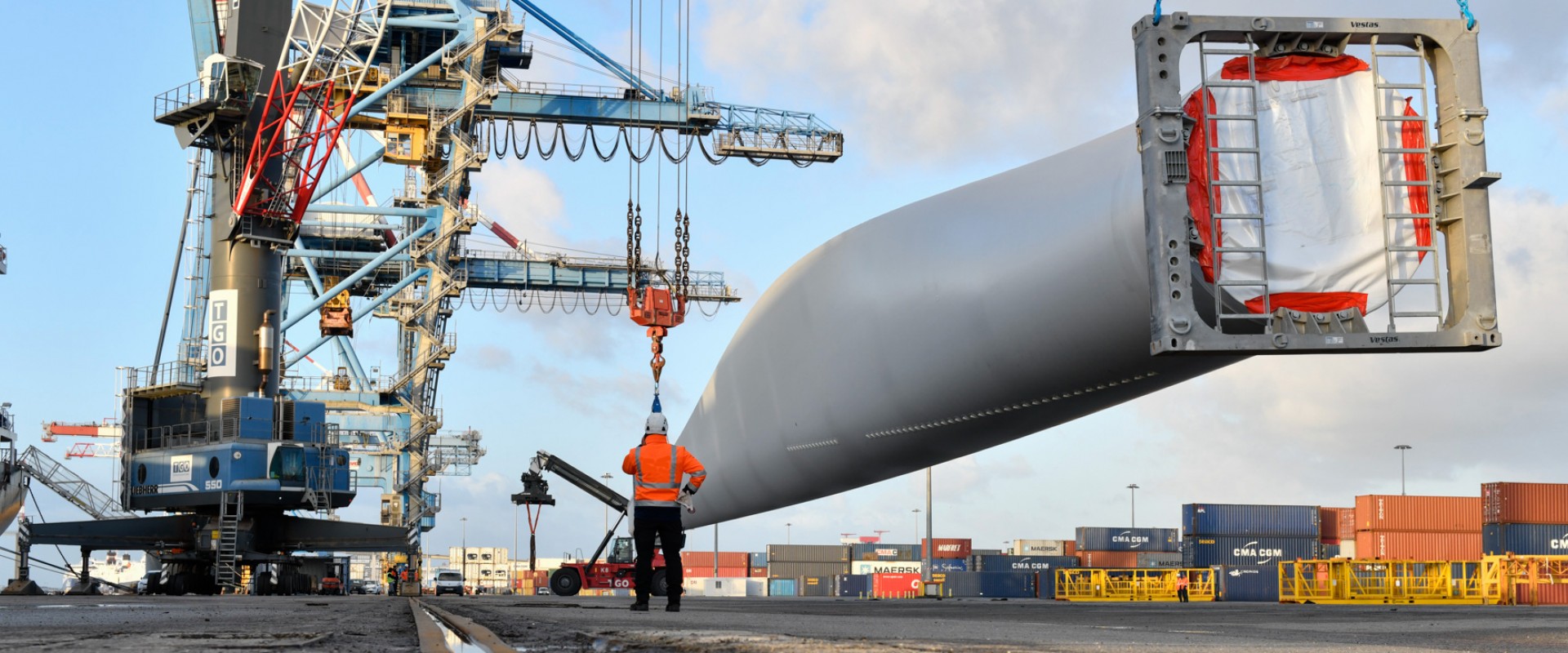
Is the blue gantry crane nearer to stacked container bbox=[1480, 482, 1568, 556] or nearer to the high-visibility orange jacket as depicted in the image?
the high-visibility orange jacket

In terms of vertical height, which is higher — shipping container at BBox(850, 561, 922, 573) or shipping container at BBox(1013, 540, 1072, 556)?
shipping container at BBox(1013, 540, 1072, 556)

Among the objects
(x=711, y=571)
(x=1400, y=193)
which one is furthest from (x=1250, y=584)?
(x=711, y=571)

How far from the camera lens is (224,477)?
107 ft

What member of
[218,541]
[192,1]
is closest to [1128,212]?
[218,541]

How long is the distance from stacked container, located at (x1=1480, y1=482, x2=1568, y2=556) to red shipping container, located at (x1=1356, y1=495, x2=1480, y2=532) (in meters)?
3.46

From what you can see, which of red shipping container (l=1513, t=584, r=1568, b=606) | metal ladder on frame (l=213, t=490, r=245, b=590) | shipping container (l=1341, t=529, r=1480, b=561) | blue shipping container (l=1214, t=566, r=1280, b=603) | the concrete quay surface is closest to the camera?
the concrete quay surface

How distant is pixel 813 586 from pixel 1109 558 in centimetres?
2068

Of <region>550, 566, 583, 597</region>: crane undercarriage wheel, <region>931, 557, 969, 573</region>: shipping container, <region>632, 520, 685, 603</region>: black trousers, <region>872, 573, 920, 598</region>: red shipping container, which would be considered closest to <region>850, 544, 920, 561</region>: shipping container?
<region>931, 557, 969, 573</region>: shipping container

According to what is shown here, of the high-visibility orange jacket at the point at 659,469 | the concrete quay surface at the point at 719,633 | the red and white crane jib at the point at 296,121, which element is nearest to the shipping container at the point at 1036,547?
the red and white crane jib at the point at 296,121

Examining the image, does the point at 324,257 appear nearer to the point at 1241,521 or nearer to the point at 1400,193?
the point at 1241,521

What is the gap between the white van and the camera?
163 ft

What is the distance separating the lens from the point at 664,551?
10625mm

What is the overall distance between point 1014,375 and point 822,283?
2.03m

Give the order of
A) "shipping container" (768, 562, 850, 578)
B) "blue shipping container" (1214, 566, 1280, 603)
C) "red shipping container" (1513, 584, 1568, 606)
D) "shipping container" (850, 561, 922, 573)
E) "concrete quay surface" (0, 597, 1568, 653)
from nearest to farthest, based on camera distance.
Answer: "concrete quay surface" (0, 597, 1568, 653) → "red shipping container" (1513, 584, 1568, 606) → "blue shipping container" (1214, 566, 1280, 603) → "shipping container" (850, 561, 922, 573) → "shipping container" (768, 562, 850, 578)
